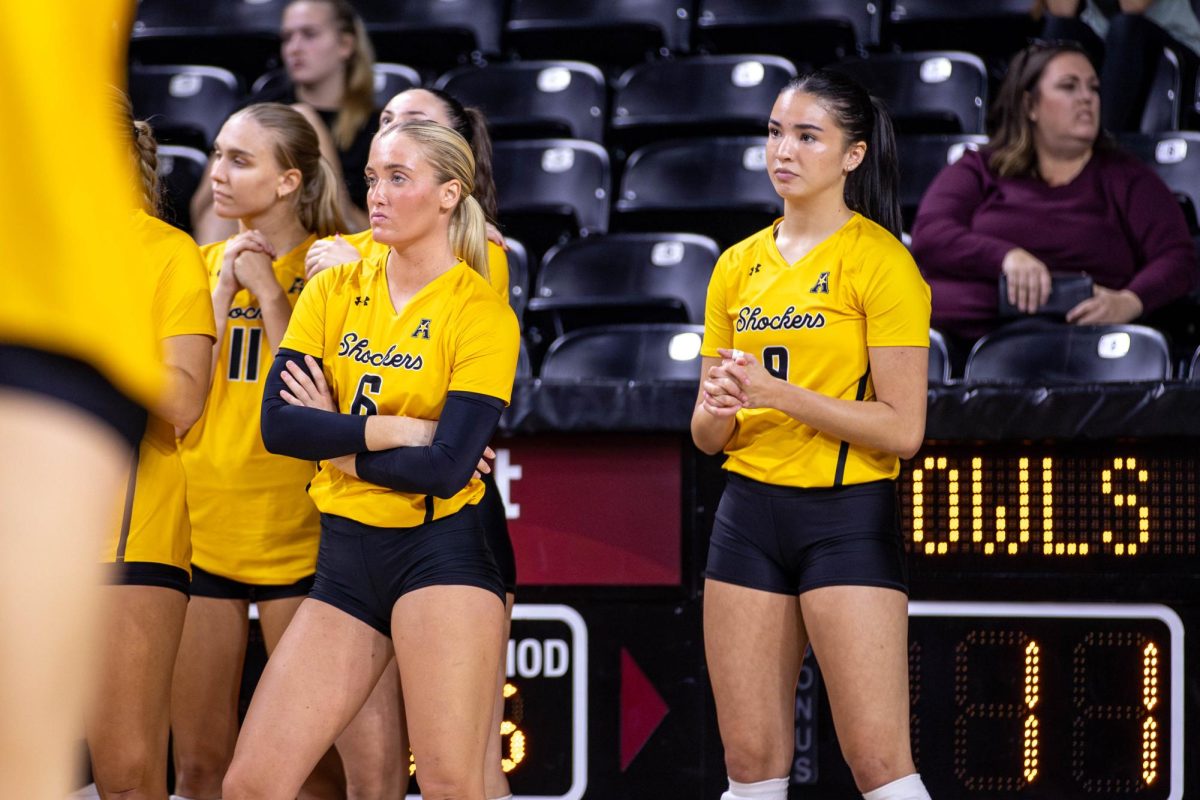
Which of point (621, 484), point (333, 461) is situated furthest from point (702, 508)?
point (333, 461)

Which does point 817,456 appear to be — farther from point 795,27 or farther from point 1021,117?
point 795,27

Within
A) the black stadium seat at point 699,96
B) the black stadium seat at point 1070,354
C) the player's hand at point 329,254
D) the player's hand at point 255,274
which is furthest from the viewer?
the black stadium seat at point 699,96

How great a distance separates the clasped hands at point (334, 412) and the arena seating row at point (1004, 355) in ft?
4.09

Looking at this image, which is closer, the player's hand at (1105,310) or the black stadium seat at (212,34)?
the player's hand at (1105,310)

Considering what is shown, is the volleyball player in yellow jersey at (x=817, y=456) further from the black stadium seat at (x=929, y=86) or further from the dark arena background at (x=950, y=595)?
the black stadium seat at (x=929, y=86)

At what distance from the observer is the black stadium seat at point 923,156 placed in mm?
6008

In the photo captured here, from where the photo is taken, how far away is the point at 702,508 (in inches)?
163

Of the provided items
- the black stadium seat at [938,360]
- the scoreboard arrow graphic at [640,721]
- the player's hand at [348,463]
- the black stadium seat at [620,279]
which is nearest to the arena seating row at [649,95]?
the black stadium seat at [620,279]

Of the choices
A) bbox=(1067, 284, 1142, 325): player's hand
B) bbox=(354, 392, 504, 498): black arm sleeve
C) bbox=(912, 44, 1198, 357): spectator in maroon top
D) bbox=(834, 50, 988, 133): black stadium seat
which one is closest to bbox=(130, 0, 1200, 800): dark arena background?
bbox=(1067, 284, 1142, 325): player's hand

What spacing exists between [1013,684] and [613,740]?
1033mm

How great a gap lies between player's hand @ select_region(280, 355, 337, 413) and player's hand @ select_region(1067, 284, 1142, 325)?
2.52m

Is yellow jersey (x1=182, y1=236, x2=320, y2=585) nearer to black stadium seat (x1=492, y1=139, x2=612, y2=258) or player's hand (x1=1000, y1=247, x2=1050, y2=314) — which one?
player's hand (x1=1000, y1=247, x2=1050, y2=314)

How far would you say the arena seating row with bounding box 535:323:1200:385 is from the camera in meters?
4.60

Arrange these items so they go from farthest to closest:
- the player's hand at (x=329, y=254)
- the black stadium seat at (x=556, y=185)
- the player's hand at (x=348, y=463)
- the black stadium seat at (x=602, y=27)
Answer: the black stadium seat at (x=602, y=27)
the black stadium seat at (x=556, y=185)
the player's hand at (x=329, y=254)
the player's hand at (x=348, y=463)
